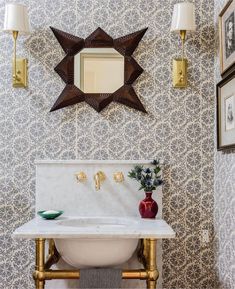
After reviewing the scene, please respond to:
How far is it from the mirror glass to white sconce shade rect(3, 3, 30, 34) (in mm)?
399

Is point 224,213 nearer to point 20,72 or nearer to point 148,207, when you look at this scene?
point 148,207

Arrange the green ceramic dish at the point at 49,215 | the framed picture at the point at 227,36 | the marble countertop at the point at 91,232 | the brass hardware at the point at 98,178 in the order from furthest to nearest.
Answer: the brass hardware at the point at 98,178 → the green ceramic dish at the point at 49,215 → the framed picture at the point at 227,36 → the marble countertop at the point at 91,232

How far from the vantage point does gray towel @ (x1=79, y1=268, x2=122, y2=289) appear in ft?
8.15

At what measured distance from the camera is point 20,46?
3.06 meters

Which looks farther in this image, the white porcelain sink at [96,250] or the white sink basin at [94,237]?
the white porcelain sink at [96,250]

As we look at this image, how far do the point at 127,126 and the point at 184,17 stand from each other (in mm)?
787

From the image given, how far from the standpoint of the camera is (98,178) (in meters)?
2.95

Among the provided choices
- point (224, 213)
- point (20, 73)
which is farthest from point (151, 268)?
point (20, 73)

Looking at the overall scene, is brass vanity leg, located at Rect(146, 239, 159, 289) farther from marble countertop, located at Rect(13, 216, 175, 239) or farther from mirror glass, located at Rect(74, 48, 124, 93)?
mirror glass, located at Rect(74, 48, 124, 93)

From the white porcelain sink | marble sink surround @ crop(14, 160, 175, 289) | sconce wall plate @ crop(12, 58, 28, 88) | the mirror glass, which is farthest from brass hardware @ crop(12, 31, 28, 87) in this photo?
the white porcelain sink

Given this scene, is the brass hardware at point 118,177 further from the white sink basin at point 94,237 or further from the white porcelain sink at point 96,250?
the white porcelain sink at point 96,250

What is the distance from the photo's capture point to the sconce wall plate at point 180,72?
9.89ft

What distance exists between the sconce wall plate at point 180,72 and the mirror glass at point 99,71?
35 cm

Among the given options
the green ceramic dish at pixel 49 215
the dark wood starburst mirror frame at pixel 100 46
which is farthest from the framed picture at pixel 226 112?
the green ceramic dish at pixel 49 215
